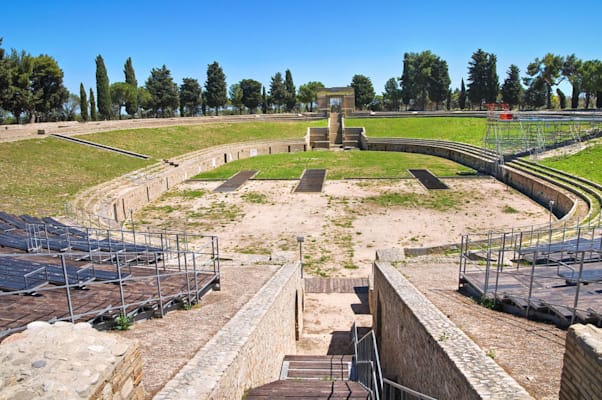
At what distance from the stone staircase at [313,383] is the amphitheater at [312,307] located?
4cm

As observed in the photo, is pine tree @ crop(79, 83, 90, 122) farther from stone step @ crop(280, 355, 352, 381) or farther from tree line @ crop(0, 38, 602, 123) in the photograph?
stone step @ crop(280, 355, 352, 381)

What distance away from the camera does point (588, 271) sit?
29.7 feet

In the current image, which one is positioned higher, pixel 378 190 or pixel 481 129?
pixel 481 129

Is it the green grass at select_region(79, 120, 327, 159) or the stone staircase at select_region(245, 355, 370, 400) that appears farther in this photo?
the green grass at select_region(79, 120, 327, 159)

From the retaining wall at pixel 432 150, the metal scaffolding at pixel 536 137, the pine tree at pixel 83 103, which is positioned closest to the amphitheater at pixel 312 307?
the metal scaffolding at pixel 536 137

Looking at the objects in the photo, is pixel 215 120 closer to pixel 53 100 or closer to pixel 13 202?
pixel 53 100

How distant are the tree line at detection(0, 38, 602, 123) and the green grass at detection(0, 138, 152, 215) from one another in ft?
43.3

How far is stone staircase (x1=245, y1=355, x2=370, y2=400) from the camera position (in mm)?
6637

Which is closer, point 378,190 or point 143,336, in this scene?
point 143,336

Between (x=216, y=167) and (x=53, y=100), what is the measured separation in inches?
781

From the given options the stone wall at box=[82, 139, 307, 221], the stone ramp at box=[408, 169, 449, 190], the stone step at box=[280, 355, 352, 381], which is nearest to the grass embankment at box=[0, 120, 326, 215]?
the stone wall at box=[82, 139, 307, 221]

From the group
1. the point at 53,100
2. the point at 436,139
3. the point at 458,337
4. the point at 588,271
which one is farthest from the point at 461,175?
the point at 53,100

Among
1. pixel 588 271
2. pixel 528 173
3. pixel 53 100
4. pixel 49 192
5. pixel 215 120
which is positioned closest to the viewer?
pixel 588 271

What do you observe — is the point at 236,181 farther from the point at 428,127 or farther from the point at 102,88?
the point at 102,88
